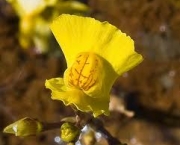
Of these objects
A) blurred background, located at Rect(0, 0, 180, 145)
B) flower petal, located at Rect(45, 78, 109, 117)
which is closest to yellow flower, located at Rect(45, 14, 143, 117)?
flower petal, located at Rect(45, 78, 109, 117)

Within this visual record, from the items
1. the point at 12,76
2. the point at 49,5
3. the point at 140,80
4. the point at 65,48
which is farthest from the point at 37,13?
the point at 65,48

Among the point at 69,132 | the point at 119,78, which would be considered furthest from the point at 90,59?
the point at 119,78

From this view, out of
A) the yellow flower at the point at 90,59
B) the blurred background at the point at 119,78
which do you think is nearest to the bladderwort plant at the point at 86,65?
the yellow flower at the point at 90,59

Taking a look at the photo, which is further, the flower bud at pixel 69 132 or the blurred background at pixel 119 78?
the blurred background at pixel 119 78

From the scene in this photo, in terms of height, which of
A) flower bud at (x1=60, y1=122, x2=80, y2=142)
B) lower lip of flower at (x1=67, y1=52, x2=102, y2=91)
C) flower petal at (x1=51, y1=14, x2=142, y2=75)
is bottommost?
flower bud at (x1=60, y1=122, x2=80, y2=142)

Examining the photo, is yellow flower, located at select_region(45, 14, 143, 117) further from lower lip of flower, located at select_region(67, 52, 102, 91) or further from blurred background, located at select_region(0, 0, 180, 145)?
blurred background, located at select_region(0, 0, 180, 145)

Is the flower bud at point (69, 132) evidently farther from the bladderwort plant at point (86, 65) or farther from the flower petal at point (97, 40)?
the flower petal at point (97, 40)

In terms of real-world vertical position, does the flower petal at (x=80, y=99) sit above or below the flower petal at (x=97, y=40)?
below

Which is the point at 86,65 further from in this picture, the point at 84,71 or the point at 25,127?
the point at 25,127
